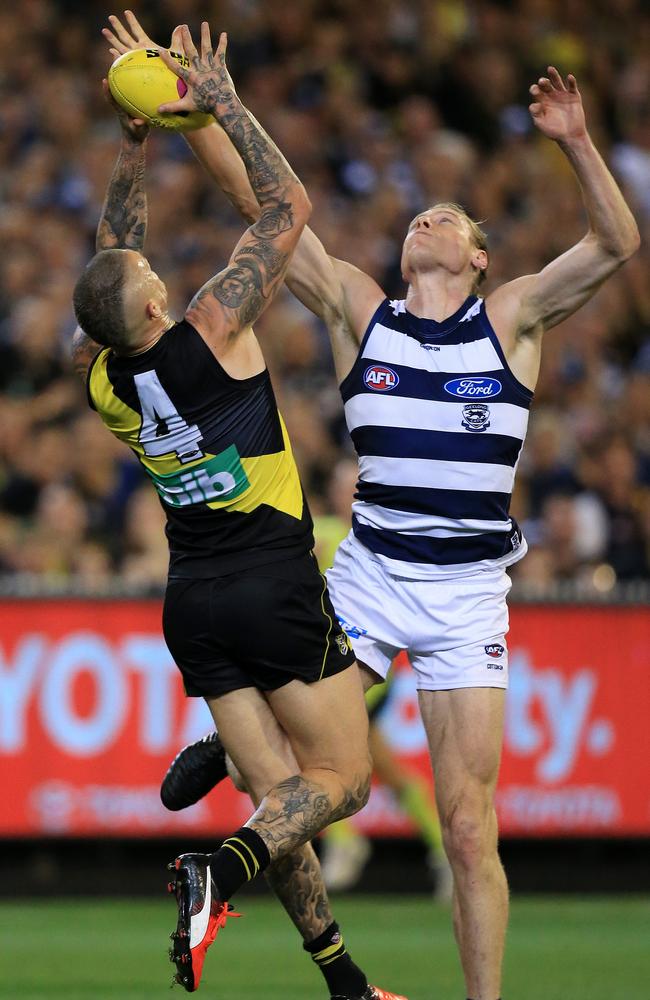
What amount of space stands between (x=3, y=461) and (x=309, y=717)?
20.0 feet

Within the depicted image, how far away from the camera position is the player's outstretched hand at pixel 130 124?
6359 mm

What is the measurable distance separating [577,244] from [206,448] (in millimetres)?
1698

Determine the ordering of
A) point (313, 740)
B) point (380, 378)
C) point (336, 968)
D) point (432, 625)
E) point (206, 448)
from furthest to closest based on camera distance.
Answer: point (380, 378) → point (432, 625) → point (336, 968) → point (313, 740) → point (206, 448)

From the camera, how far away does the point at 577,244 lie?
6398mm

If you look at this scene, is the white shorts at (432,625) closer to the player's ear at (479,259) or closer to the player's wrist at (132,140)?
the player's ear at (479,259)

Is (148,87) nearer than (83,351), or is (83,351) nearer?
(148,87)

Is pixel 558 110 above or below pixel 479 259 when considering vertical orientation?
above

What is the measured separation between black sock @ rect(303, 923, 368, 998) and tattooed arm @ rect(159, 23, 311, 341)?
2.31m

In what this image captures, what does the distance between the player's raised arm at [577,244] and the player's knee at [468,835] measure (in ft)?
6.01

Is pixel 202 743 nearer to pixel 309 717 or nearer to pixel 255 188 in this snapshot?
pixel 309 717

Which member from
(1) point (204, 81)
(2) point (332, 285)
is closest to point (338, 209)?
(2) point (332, 285)

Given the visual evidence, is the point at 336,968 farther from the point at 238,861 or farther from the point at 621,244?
the point at 621,244

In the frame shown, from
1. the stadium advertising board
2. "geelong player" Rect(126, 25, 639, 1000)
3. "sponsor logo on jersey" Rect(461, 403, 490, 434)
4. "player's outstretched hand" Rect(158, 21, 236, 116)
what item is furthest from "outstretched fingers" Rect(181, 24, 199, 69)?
the stadium advertising board

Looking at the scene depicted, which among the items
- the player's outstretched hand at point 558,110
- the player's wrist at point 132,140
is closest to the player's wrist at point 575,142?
the player's outstretched hand at point 558,110
